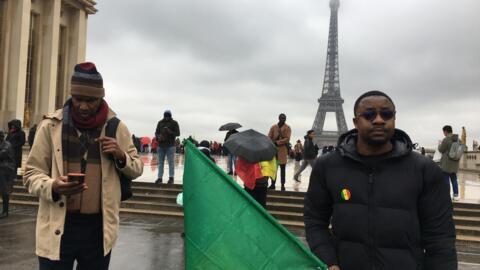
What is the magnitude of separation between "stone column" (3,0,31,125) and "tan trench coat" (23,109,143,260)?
31554 mm

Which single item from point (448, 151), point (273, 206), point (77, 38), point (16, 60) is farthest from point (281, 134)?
point (77, 38)

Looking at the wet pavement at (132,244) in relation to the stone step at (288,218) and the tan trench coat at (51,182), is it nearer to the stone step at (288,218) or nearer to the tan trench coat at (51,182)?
the stone step at (288,218)

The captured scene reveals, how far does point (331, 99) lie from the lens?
92.2m

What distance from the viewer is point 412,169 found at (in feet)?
7.17

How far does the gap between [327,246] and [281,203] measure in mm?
7944

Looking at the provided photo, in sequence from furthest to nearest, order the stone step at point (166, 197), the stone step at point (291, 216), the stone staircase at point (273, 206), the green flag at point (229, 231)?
1. the stone step at point (166, 197)
2. the stone step at point (291, 216)
3. the stone staircase at point (273, 206)
4. the green flag at point (229, 231)

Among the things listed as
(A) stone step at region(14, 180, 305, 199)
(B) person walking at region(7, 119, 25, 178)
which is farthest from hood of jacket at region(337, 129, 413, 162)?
(B) person walking at region(7, 119, 25, 178)

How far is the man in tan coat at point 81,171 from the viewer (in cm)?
253

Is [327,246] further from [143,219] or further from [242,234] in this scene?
[143,219]

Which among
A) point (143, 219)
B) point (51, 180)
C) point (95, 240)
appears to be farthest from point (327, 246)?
point (143, 219)

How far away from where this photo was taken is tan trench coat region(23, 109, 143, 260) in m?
2.47

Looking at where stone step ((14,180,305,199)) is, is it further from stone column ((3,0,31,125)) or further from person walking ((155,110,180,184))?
stone column ((3,0,31,125))

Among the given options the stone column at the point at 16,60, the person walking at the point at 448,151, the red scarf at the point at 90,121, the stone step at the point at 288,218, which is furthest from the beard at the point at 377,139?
the stone column at the point at 16,60

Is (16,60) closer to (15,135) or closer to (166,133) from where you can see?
(15,135)
